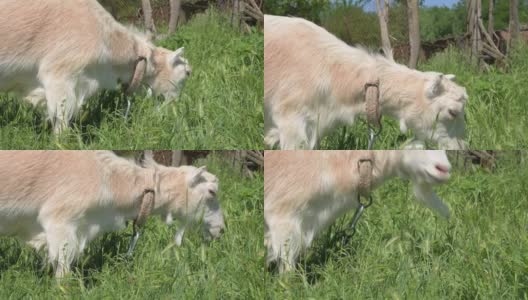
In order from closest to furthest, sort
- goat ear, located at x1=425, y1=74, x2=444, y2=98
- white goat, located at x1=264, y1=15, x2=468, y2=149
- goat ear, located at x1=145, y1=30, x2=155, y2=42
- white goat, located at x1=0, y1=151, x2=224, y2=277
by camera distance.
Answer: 1. white goat, located at x1=264, y1=15, x2=468, y2=149
2. goat ear, located at x1=425, y1=74, x2=444, y2=98
3. white goat, located at x1=0, y1=151, x2=224, y2=277
4. goat ear, located at x1=145, y1=30, x2=155, y2=42

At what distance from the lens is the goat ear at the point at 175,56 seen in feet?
14.6

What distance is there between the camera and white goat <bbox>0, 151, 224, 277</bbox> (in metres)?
4.23

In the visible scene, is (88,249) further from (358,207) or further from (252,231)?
(358,207)

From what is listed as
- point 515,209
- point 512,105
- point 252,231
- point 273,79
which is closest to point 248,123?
point 273,79

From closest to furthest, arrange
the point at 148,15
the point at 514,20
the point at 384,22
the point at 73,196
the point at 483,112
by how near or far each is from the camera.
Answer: the point at 384,22
the point at 483,112
the point at 514,20
the point at 73,196
the point at 148,15

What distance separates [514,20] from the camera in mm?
4156

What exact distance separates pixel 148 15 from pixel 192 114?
643mm

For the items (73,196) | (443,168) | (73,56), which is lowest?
(73,196)

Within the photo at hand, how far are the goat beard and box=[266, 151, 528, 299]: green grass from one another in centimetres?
5

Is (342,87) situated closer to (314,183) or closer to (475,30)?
(314,183)

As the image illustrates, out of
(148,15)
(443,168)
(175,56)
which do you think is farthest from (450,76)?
(148,15)

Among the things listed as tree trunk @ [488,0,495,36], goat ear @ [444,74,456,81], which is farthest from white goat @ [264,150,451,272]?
tree trunk @ [488,0,495,36]

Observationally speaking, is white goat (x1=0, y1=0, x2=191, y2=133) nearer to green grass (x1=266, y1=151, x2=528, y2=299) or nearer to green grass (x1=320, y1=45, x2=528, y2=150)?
green grass (x1=320, y1=45, x2=528, y2=150)

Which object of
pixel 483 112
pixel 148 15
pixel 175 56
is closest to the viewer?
pixel 483 112
